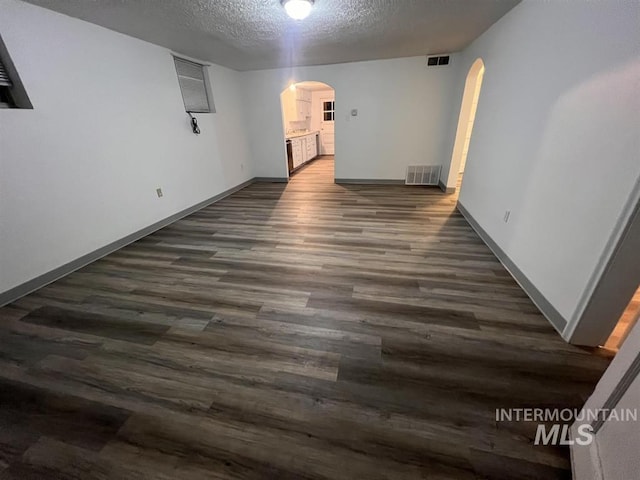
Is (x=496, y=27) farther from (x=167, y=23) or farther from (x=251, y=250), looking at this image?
(x=251, y=250)

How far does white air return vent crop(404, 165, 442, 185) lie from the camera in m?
5.11

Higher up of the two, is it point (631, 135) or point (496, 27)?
point (496, 27)

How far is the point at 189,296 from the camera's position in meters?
2.12

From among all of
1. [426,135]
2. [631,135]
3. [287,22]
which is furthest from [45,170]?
[426,135]

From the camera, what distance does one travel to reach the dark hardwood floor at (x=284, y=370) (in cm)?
108

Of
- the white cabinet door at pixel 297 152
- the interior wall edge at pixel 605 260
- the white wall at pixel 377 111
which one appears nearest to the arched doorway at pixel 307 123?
the white cabinet door at pixel 297 152

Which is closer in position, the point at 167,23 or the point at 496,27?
the point at 167,23

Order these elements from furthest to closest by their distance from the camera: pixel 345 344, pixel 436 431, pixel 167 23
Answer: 1. pixel 167 23
2. pixel 345 344
3. pixel 436 431

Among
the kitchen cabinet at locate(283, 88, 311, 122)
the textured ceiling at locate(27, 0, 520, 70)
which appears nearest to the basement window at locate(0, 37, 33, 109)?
the textured ceiling at locate(27, 0, 520, 70)

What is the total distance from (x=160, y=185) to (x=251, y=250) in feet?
6.11

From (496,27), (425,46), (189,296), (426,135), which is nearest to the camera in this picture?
(189,296)

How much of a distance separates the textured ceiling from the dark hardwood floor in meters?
2.39

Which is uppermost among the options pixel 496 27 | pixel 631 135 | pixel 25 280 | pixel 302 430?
pixel 496 27

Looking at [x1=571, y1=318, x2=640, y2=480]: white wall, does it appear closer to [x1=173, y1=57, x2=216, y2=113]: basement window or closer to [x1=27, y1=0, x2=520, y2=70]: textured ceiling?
[x1=27, y1=0, x2=520, y2=70]: textured ceiling
